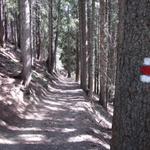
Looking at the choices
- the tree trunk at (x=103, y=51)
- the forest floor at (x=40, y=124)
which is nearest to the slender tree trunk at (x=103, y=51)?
the tree trunk at (x=103, y=51)

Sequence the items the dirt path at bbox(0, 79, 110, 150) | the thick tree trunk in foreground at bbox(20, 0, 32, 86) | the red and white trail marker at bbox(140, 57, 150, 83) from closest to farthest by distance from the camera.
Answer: the red and white trail marker at bbox(140, 57, 150, 83) → the dirt path at bbox(0, 79, 110, 150) → the thick tree trunk in foreground at bbox(20, 0, 32, 86)

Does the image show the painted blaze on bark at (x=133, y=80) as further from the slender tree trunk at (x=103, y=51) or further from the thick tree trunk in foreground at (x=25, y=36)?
the slender tree trunk at (x=103, y=51)

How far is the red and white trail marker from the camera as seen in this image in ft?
12.2

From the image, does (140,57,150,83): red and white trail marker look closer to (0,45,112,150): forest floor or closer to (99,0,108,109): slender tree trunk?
(0,45,112,150): forest floor

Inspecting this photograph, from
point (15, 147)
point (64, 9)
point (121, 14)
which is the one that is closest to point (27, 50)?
point (15, 147)

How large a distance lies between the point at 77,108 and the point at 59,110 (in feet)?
3.25

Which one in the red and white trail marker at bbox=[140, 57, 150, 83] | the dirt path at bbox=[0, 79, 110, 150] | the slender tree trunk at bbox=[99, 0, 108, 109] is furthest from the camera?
the slender tree trunk at bbox=[99, 0, 108, 109]

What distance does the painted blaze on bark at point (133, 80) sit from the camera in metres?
3.76

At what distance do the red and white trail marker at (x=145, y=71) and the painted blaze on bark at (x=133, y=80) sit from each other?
0.14ft

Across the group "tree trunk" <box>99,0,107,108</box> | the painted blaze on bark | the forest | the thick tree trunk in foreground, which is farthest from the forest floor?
the painted blaze on bark

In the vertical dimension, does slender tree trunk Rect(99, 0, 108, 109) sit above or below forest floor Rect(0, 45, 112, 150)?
above

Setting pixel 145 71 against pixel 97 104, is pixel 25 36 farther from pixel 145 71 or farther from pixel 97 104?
pixel 145 71

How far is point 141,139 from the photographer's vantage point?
387 cm

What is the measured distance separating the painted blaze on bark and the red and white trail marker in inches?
1.7
